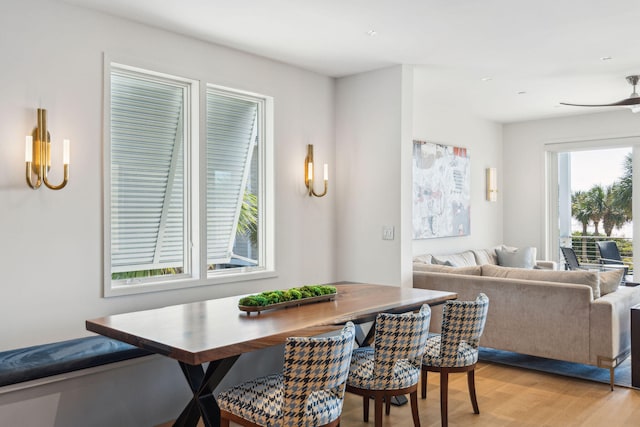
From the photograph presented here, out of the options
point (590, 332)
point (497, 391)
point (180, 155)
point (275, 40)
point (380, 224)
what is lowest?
point (497, 391)

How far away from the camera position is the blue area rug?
422 cm

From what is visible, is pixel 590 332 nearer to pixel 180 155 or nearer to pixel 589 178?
pixel 180 155

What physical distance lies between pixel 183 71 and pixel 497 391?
11.0 ft

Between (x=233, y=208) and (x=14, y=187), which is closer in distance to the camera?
(x=14, y=187)

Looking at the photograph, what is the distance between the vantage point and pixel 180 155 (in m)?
4.06

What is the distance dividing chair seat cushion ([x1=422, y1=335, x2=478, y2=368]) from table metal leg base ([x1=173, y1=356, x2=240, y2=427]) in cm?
129

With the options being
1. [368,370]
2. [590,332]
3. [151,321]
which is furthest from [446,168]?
[151,321]

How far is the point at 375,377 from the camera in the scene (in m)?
2.71

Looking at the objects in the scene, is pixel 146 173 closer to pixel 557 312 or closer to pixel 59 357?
pixel 59 357

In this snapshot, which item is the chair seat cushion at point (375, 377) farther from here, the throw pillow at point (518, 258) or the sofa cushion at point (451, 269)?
the throw pillow at point (518, 258)

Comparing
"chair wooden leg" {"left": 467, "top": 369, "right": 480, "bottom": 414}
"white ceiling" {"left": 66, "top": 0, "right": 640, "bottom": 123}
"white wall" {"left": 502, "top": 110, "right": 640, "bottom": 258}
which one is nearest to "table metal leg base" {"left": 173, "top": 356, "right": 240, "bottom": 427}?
"chair wooden leg" {"left": 467, "top": 369, "right": 480, "bottom": 414}

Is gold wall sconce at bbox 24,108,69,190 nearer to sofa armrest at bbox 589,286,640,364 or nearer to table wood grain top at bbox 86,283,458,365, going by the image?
table wood grain top at bbox 86,283,458,365

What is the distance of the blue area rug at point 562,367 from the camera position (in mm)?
4219

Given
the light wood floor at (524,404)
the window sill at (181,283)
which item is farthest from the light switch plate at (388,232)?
the light wood floor at (524,404)
